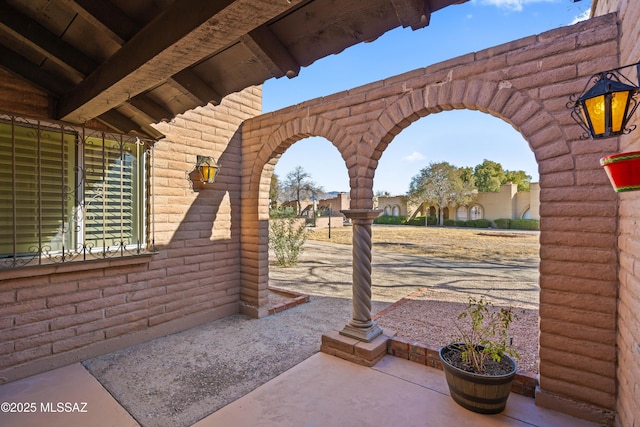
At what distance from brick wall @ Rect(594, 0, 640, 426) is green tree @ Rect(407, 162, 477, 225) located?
26801 millimetres

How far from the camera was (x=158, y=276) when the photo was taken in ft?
12.3

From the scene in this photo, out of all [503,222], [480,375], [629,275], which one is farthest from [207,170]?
[503,222]

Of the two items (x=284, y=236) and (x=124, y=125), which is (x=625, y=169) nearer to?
(x=124, y=125)

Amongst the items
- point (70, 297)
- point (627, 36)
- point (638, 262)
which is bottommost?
point (70, 297)

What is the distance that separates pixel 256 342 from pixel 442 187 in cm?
2675

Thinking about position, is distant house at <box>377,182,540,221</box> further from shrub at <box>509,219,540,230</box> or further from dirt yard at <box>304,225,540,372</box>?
dirt yard at <box>304,225,540,372</box>

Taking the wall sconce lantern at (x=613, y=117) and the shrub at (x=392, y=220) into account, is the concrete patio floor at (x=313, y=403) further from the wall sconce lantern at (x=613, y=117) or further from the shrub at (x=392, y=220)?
the shrub at (x=392, y=220)

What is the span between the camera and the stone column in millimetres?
3336

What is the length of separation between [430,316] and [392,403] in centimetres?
236

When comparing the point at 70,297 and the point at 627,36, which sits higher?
the point at 627,36

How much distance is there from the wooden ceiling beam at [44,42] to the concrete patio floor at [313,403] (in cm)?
264

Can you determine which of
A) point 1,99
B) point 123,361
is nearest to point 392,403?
point 123,361

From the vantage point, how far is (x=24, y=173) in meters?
2.92

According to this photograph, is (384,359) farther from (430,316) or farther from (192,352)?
(192,352)
